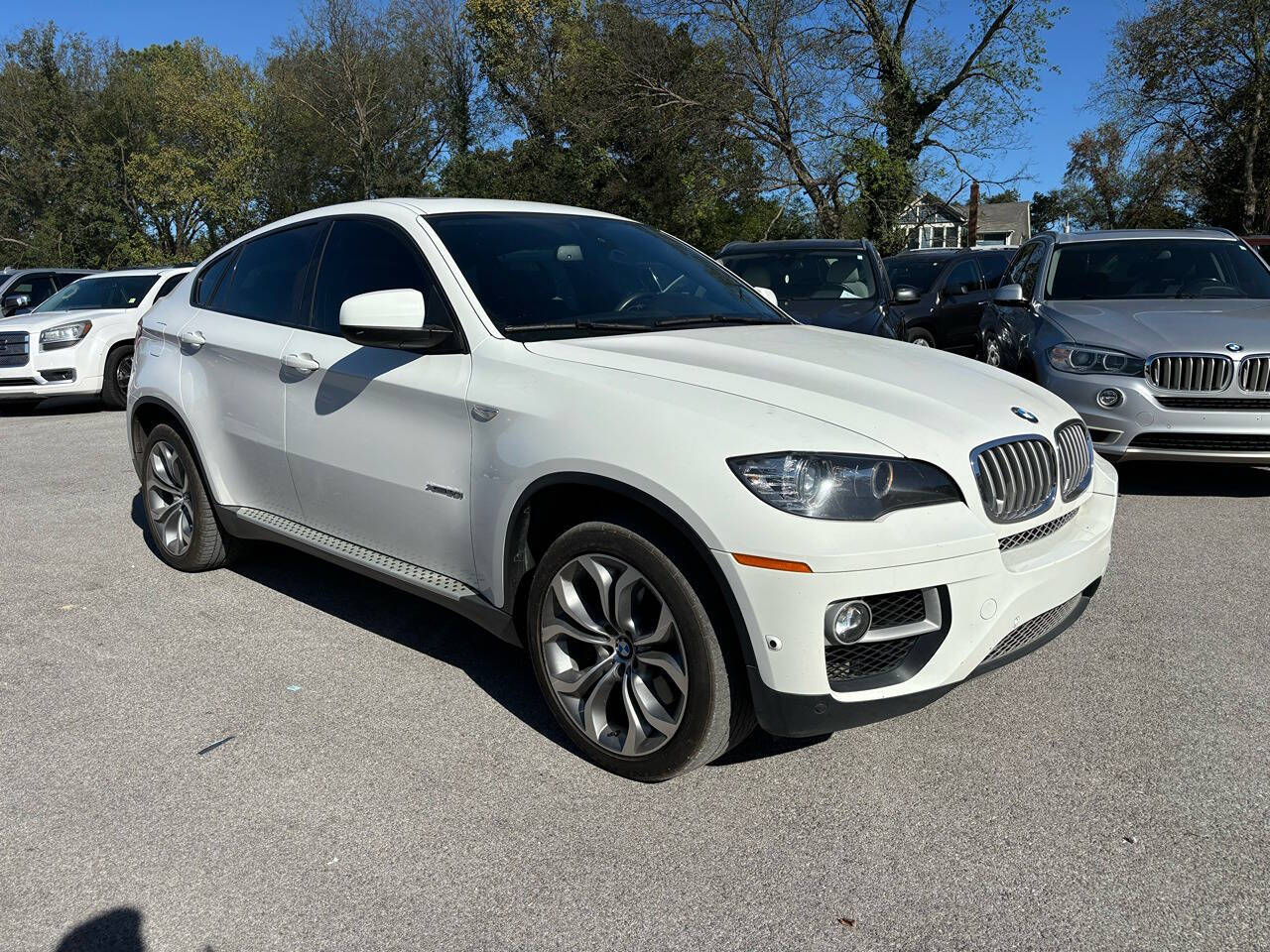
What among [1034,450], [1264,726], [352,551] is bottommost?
[1264,726]

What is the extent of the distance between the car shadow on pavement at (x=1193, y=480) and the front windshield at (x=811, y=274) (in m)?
2.74

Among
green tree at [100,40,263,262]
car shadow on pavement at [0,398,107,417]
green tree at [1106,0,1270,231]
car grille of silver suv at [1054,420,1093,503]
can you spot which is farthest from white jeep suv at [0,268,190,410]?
green tree at [100,40,263,262]

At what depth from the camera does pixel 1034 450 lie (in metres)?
3.16

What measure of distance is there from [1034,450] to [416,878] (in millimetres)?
2132

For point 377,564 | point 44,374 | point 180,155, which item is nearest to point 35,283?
point 44,374

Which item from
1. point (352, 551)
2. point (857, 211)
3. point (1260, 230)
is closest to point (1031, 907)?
point (352, 551)

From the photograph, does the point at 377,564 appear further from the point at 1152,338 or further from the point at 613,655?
the point at 1152,338

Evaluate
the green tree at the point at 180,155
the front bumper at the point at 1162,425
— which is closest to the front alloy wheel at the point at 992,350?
the front bumper at the point at 1162,425

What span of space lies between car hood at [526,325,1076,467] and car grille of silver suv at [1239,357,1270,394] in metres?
3.22

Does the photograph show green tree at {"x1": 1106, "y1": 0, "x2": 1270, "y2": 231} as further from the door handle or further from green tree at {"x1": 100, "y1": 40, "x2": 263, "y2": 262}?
green tree at {"x1": 100, "y1": 40, "x2": 263, "y2": 262}

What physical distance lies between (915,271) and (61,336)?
38.2 feet

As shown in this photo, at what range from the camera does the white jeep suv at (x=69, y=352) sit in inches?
487

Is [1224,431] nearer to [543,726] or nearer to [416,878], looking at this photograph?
[543,726]

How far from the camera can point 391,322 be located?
3.45 metres
